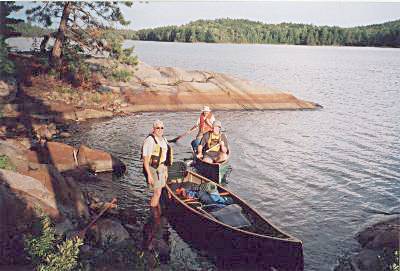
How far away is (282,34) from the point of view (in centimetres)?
14275

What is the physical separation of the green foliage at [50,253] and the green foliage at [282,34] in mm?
117490

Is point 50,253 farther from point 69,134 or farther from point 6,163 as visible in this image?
point 69,134

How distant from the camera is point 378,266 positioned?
9.54 m

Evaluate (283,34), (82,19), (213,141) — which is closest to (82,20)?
(82,19)

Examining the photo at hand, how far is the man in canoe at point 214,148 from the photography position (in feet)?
53.7

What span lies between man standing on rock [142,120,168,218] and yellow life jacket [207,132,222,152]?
17.9 ft

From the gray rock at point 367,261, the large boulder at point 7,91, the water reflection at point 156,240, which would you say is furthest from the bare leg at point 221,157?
the large boulder at point 7,91

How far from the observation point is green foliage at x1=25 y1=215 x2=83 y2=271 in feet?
20.6

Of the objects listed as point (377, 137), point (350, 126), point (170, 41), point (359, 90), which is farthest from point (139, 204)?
point (170, 41)

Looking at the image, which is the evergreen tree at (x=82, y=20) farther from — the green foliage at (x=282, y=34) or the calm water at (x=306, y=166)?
the green foliage at (x=282, y=34)

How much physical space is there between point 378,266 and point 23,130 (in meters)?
18.8

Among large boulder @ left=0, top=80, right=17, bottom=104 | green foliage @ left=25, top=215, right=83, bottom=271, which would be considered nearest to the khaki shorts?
green foliage @ left=25, top=215, right=83, bottom=271

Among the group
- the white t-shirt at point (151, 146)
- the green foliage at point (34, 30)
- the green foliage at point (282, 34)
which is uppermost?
the green foliage at point (282, 34)

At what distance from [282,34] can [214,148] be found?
13466 cm
